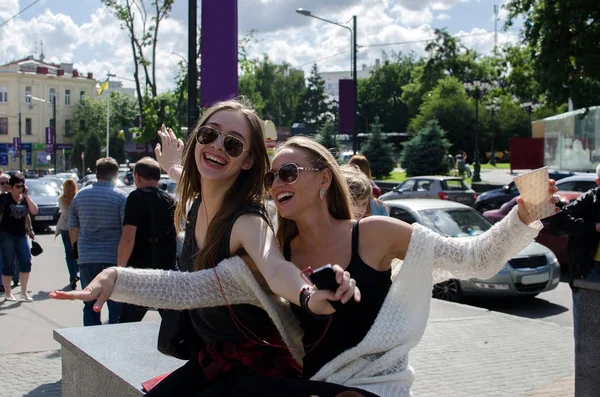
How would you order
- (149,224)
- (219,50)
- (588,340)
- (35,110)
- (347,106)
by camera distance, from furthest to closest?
(35,110), (347,106), (219,50), (149,224), (588,340)

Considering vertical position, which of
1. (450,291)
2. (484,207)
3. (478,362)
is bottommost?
(450,291)

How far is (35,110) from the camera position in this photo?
91.5m

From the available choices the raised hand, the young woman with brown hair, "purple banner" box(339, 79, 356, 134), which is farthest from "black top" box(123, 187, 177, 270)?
"purple banner" box(339, 79, 356, 134)

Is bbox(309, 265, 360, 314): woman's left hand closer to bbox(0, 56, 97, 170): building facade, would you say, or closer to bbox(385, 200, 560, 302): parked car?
bbox(385, 200, 560, 302): parked car

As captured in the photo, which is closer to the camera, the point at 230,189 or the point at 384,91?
the point at 230,189

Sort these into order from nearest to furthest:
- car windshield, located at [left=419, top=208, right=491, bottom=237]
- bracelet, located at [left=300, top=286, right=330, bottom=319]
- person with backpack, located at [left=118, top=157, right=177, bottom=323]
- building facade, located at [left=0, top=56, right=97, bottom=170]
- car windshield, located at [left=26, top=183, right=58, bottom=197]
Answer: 1. bracelet, located at [left=300, top=286, right=330, bottom=319]
2. person with backpack, located at [left=118, top=157, right=177, bottom=323]
3. car windshield, located at [left=419, top=208, right=491, bottom=237]
4. car windshield, located at [left=26, top=183, right=58, bottom=197]
5. building facade, located at [left=0, top=56, right=97, bottom=170]

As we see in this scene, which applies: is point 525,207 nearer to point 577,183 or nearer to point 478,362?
point 478,362

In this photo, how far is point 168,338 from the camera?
3.06 meters

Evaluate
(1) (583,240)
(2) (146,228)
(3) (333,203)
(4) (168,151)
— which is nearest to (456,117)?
(2) (146,228)

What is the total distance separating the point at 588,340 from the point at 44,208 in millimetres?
21510

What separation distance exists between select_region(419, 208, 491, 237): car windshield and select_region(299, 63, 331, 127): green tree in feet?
318

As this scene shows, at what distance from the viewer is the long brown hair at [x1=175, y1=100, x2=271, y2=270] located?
282 centimetres

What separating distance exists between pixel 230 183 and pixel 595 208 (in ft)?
14.0

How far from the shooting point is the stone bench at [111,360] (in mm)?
4188
